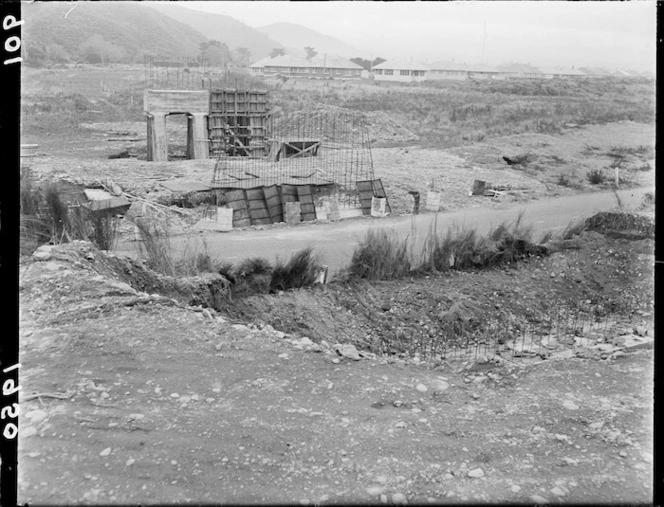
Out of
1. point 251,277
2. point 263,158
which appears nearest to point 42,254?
point 251,277

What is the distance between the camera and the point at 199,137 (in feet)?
67.2

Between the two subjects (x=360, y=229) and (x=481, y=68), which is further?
(x=481, y=68)

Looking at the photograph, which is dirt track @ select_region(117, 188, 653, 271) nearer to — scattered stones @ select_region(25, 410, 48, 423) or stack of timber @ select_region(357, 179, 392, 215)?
stack of timber @ select_region(357, 179, 392, 215)

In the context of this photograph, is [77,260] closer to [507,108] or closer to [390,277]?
[390,277]

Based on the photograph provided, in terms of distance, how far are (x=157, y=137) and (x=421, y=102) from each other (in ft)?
78.3

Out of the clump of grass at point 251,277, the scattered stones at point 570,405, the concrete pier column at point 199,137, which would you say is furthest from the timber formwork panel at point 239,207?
the scattered stones at point 570,405

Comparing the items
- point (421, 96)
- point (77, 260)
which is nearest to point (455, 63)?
point (421, 96)

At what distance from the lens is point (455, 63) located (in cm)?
6738

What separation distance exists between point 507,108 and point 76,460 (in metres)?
37.9

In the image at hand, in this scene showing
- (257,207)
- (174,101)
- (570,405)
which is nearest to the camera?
(570,405)

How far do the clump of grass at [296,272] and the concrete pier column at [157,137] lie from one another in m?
11.9

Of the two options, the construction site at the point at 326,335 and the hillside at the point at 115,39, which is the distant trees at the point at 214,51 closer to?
the hillside at the point at 115,39

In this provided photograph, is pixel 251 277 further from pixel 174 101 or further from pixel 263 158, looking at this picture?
pixel 263 158

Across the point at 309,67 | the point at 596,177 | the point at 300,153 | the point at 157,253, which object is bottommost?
the point at 157,253
